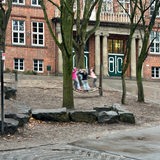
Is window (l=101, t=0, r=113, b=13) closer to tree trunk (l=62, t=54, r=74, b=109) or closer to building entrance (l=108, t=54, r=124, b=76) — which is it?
building entrance (l=108, t=54, r=124, b=76)

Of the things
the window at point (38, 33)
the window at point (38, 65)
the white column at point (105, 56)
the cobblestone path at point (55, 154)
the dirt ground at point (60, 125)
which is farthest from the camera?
the white column at point (105, 56)

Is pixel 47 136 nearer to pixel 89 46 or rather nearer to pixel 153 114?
pixel 153 114

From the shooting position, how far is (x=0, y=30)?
27422mm

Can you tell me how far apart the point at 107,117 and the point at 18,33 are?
28.5 m

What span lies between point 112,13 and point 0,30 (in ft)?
64.5

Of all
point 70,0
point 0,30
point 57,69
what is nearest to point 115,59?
point 57,69

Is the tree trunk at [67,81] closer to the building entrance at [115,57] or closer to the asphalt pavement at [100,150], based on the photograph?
the asphalt pavement at [100,150]

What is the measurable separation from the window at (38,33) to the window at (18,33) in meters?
1.05

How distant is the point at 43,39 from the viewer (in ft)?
140

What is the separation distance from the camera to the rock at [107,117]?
14625mm

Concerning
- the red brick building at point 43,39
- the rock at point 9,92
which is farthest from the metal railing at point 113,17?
the rock at point 9,92

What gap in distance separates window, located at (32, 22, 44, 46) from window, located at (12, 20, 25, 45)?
3.45 feet

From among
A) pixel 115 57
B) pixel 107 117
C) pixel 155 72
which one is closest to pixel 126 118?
pixel 107 117

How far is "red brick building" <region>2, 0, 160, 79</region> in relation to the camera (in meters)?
41.6
